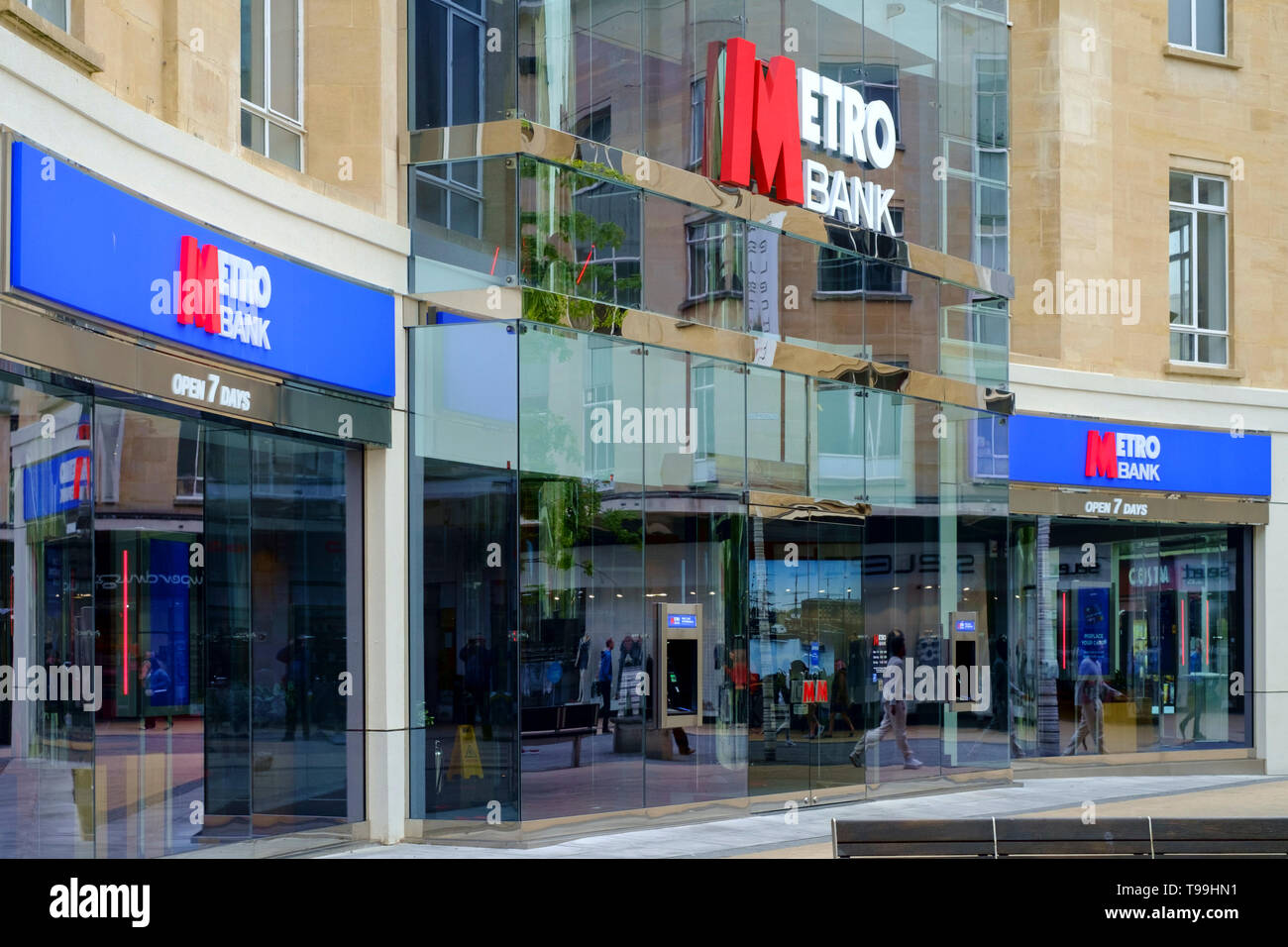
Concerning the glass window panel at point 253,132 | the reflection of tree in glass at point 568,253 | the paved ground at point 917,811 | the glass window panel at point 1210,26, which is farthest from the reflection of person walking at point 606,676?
the glass window panel at point 1210,26

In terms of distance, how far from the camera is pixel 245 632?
1314 cm

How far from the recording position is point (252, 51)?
13.7 m

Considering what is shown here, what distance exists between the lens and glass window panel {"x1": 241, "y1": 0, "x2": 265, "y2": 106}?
1357 cm

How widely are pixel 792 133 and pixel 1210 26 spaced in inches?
414

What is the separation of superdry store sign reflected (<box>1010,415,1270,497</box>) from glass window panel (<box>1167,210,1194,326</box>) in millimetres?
1826

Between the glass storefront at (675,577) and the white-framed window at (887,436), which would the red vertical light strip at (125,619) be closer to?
the glass storefront at (675,577)

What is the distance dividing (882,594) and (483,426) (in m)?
6.48

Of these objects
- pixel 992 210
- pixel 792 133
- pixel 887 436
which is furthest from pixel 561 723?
pixel 992 210

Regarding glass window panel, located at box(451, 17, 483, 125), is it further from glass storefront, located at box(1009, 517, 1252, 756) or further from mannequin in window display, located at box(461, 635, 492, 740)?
glass storefront, located at box(1009, 517, 1252, 756)

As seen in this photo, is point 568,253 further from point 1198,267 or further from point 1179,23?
point 1179,23

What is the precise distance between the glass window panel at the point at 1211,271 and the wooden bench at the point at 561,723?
44.3 feet

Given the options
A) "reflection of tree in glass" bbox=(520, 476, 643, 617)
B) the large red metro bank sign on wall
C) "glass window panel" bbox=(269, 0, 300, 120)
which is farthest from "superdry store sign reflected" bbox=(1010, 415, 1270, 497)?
"glass window panel" bbox=(269, 0, 300, 120)

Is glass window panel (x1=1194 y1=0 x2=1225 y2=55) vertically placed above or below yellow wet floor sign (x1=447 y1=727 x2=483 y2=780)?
above

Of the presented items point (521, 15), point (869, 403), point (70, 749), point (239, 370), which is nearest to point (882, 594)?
point (869, 403)
